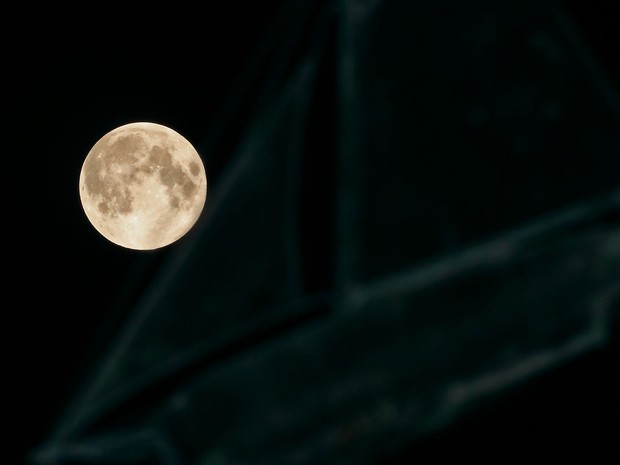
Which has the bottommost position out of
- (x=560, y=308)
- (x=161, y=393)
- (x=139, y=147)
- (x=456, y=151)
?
(x=560, y=308)

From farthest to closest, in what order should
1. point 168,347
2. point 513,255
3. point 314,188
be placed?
point 168,347
point 314,188
point 513,255

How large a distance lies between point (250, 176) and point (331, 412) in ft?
4.04

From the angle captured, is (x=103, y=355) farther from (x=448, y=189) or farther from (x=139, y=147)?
(x=448, y=189)

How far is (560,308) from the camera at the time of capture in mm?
3295

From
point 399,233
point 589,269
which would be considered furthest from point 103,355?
point 589,269

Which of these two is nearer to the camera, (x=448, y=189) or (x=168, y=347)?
(x=448, y=189)

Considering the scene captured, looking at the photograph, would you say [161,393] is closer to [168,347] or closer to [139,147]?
[168,347]

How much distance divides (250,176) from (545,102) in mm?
1436

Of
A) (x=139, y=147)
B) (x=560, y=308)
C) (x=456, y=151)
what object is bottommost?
(x=560, y=308)

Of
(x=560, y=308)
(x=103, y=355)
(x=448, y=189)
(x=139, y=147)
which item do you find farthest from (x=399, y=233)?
(x=103, y=355)

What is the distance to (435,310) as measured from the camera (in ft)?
10.4

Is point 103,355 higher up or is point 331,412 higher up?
point 103,355

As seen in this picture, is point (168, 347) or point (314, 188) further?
point (168, 347)

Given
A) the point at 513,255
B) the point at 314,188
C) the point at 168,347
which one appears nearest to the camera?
the point at 513,255
